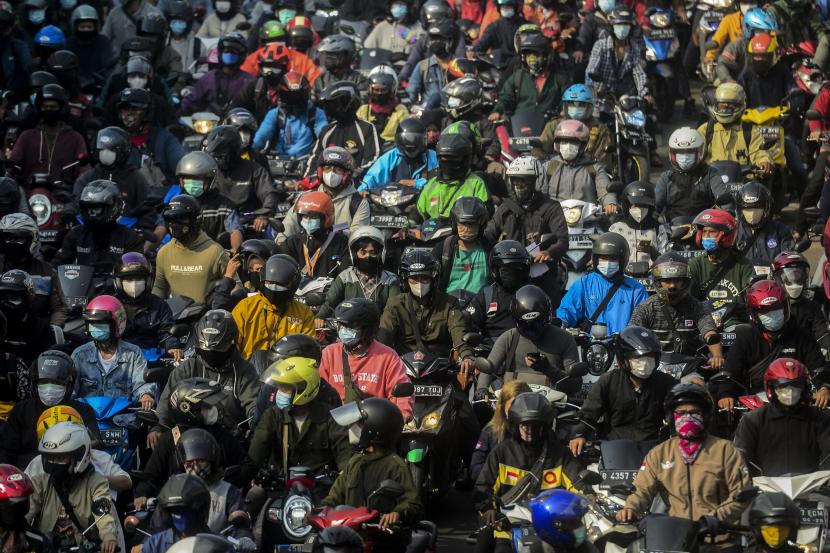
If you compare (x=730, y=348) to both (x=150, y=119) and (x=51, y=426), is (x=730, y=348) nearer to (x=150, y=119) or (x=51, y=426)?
(x=51, y=426)

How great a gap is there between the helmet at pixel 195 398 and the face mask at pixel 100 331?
6.91 feet

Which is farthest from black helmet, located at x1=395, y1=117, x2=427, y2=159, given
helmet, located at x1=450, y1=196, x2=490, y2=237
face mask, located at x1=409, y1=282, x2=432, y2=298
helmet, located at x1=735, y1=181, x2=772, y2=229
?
face mask, located at x1=409, y1=282, x2=432, y2=298

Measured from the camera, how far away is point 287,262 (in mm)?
19094

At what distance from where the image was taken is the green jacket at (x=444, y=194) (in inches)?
888

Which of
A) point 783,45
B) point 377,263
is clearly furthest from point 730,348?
point 783,45

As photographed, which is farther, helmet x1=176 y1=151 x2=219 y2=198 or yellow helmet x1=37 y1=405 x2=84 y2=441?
helmet x1=176 y1=151 x2=219 y2=198

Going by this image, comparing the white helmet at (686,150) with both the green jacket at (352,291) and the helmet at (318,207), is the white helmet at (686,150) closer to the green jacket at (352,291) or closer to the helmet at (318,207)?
the helmet at (318,207)

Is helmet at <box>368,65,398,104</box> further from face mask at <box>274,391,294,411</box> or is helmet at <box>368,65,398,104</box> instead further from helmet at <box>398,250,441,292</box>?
face mask at <box>274,391,294,411</box>

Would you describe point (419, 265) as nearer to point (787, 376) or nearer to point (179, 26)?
point (787, 376)

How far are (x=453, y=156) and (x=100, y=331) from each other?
5.81 meters

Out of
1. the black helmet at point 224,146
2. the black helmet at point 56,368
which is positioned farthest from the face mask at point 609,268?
the black helmet at point 56,368

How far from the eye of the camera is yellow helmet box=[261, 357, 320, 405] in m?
16.2

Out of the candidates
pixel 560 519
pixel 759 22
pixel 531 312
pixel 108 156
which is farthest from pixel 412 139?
pixel 560 519

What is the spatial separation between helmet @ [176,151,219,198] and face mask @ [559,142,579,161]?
177 inches
